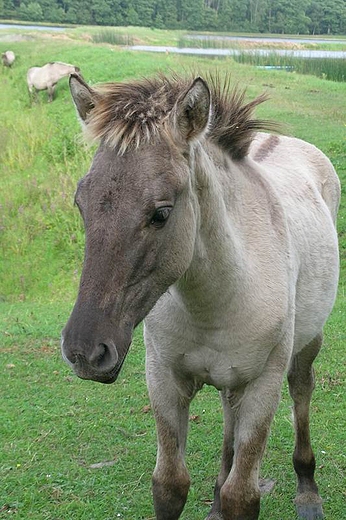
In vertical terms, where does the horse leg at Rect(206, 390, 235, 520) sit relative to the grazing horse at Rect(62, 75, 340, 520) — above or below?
below

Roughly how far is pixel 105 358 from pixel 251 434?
1.20m

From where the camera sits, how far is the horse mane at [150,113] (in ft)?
8.71

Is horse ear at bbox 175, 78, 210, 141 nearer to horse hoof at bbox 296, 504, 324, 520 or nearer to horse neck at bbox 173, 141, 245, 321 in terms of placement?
horse neck at bbox 173, 141, 245, 321

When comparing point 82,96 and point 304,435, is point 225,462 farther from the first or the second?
point 82,96

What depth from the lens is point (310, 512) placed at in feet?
14.4

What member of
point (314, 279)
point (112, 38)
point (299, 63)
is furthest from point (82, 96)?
point (112, 38)

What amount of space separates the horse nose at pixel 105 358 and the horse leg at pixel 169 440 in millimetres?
1042

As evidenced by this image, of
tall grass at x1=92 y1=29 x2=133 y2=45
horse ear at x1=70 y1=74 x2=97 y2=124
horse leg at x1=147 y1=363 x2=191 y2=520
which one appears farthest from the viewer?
tall grass at x1=92 y1=29 x2=133 y2=45

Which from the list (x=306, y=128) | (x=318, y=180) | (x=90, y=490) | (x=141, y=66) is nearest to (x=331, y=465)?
(x=90, y=490)

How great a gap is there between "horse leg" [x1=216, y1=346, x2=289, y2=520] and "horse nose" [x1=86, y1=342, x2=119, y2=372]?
114 cm

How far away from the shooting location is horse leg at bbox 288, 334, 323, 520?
4.41 metres

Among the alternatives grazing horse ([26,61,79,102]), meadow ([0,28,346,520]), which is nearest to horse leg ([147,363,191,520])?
meadow ([0,28,346,520])

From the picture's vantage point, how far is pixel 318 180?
4863 millimetres

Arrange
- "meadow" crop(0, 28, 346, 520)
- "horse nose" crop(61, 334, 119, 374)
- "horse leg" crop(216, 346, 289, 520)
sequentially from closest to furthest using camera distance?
"horse nose" crop(61, 334, 119, 374)
"horse leg" crop(216, 346, 289, 520)
"meadow" crop(0, 28, 346, 520)
